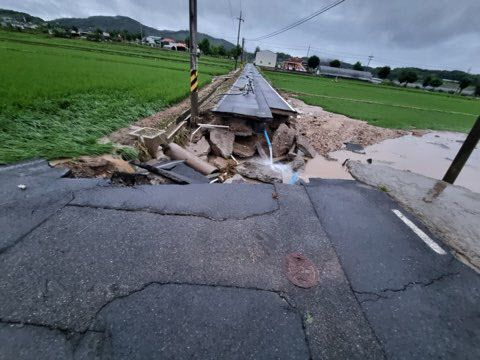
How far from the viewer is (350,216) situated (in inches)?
131

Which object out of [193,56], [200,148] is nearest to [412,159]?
[200,148]

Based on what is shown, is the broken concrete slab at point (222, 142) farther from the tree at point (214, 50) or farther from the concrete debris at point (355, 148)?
the tree at point (214, 50)

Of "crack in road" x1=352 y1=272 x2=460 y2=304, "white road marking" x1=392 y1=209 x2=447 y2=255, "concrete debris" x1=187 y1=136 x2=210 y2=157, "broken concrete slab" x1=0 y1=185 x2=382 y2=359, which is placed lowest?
"concrete debris" x1=187 y1=136 x2=210 y2=157

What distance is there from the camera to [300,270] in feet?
7.60

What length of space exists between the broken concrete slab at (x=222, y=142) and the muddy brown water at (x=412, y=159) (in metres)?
2.14

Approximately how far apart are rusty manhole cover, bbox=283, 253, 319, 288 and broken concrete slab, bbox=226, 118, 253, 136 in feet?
16.9

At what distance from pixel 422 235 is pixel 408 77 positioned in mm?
82390

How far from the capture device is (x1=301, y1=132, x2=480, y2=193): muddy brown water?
6184mm

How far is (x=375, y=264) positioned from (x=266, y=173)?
9.43 ft

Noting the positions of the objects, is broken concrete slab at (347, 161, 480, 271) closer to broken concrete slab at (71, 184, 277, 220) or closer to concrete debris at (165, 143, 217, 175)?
broken concrete slab at (71, 184, 277, 220)

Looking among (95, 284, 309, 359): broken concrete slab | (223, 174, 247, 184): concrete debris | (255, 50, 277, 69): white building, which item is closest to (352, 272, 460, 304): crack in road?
(95, 284, 309, 359): broken concrete slab

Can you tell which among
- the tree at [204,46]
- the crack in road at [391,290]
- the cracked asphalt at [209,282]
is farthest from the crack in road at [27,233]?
the tree at [204,46]

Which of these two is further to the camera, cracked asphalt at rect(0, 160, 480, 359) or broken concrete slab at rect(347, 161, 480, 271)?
broken concrete slab at rect(347, 161, 480, 271)

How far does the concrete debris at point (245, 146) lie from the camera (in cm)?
659
